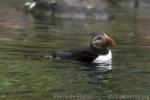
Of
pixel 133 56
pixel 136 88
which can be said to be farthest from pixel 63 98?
pixel 133 56

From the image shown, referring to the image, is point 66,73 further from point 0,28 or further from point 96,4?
point 96,4

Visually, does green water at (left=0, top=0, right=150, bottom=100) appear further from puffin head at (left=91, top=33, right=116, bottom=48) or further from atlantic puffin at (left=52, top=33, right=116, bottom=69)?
puffin head at (left=91, top=33, right=116, bottom=48)

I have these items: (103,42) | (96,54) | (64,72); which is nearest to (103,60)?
(96,54)

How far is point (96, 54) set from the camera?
20469 millimetres

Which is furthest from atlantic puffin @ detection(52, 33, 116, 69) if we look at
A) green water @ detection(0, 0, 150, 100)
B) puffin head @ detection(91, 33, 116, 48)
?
green water @ detection(0, 0, 150, 100)

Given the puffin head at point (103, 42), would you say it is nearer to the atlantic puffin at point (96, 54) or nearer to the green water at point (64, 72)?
the atlantic puffin at point (96, 54)

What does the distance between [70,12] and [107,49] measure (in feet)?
85.3

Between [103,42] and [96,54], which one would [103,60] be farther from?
[103,42]

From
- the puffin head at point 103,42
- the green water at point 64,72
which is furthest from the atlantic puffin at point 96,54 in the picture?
the green water at point 64,72

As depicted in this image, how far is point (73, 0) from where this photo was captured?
156 feet

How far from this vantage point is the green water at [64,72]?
14.7 m

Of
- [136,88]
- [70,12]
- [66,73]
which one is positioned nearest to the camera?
[136,88]

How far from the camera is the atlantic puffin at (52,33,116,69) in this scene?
66.6ft

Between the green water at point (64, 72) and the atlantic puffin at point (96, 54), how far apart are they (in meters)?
0.33
